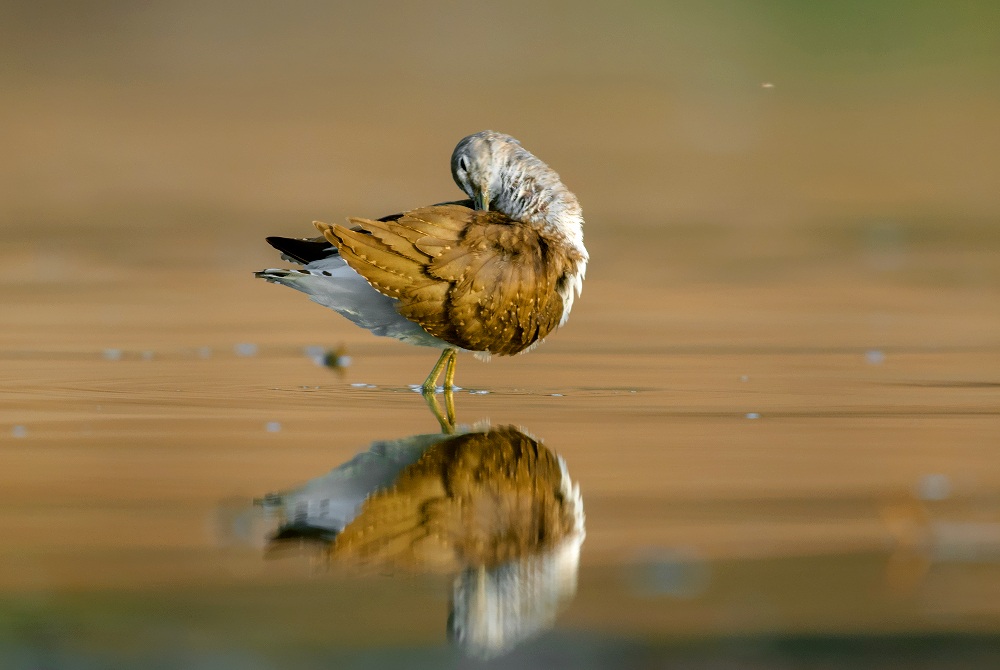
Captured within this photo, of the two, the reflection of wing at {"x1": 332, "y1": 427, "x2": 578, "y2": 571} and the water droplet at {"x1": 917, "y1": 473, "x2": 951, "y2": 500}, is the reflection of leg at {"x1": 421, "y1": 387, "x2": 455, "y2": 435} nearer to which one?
the reflection of wing at {"x1": 332, "y1": 427, "x2": 578, "y2": 571}

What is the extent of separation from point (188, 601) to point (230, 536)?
60 cm

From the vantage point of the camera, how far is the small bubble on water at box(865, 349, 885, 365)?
7.87m

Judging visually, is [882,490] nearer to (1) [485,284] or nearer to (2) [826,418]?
(2) [826,418]

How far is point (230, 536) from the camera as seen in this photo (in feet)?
15.2

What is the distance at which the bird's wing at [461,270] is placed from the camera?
6.69m

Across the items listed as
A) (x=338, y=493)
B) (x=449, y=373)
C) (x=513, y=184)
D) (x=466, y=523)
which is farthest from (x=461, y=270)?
(x=466, y=523)

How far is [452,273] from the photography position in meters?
6.74

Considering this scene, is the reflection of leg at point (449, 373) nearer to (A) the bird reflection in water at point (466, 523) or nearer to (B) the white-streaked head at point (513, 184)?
(B) the white-streaked head at point (513, 184)

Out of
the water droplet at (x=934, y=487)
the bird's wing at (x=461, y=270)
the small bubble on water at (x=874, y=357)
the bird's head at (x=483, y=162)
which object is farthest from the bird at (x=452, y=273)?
the water droplet at (x=934, y=487)

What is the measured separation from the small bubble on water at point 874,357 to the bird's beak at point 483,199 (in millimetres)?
1902

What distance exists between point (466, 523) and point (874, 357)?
12.6 feet

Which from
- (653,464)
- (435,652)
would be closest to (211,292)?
(653,464)

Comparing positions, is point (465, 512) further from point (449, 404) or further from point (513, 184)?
point (513, 184)

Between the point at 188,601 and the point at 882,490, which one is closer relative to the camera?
the point at 188,601
